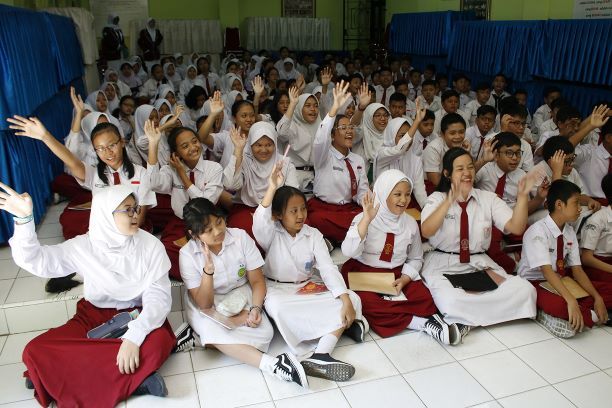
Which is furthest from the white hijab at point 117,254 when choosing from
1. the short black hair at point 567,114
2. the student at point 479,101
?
the student at point 479,101

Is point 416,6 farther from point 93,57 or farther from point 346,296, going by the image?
point 346,296

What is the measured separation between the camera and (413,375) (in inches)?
111

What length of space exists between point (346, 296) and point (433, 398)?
0.74 meters

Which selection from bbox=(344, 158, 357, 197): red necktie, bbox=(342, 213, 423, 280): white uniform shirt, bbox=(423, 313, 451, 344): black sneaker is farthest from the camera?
bbox=(344, 158, 357, 197): red necktie

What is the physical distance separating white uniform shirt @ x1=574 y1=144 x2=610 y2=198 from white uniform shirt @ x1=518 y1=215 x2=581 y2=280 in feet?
4.60

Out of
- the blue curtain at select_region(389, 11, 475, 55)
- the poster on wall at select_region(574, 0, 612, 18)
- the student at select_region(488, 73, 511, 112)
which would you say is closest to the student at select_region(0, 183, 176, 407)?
the student at select_region(488, 73, 511, 112)

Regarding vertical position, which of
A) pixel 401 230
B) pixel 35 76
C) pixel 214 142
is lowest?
pixel 401 230

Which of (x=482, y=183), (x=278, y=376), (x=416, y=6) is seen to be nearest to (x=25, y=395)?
(x=278, y=376)

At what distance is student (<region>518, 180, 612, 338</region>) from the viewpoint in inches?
124

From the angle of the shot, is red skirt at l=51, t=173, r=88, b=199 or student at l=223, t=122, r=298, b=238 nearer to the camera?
student at l=223, t=122, r=298, b=238

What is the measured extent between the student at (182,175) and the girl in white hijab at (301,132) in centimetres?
121

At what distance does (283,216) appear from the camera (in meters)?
3.18

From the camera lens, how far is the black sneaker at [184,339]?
2.99 meters

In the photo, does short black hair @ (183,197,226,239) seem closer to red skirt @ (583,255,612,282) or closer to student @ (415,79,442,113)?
red skirt @ (583,255,612,282)
